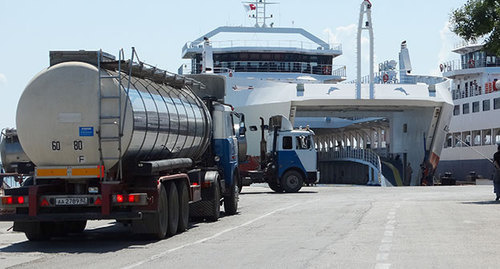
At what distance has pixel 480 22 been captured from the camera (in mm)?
24594

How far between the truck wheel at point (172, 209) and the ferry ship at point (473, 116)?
41.9 metres

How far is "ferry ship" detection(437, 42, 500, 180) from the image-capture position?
2254 inches

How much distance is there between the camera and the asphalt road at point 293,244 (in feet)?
33.3

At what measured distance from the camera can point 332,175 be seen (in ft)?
214

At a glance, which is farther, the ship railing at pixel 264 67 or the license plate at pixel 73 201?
the ship railing at pixel 264 67

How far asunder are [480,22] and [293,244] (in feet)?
47.7

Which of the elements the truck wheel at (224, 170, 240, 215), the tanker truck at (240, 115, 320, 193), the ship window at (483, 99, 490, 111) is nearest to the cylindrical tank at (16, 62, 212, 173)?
the truck wheel at (224, 170, 240, 215)

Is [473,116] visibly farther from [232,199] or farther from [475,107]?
[232,199]

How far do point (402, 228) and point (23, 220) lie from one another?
20.8 ft

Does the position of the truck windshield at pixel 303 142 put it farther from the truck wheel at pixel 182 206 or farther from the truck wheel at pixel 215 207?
the truck wheel at pixel 182 206

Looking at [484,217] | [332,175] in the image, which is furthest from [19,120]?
[332,175]

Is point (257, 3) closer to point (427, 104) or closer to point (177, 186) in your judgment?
point (427, 104)

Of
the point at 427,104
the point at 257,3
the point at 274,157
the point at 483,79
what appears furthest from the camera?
the point at 483,79

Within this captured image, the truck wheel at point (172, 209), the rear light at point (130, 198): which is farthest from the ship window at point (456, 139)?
the rear light at point (130, 198)
